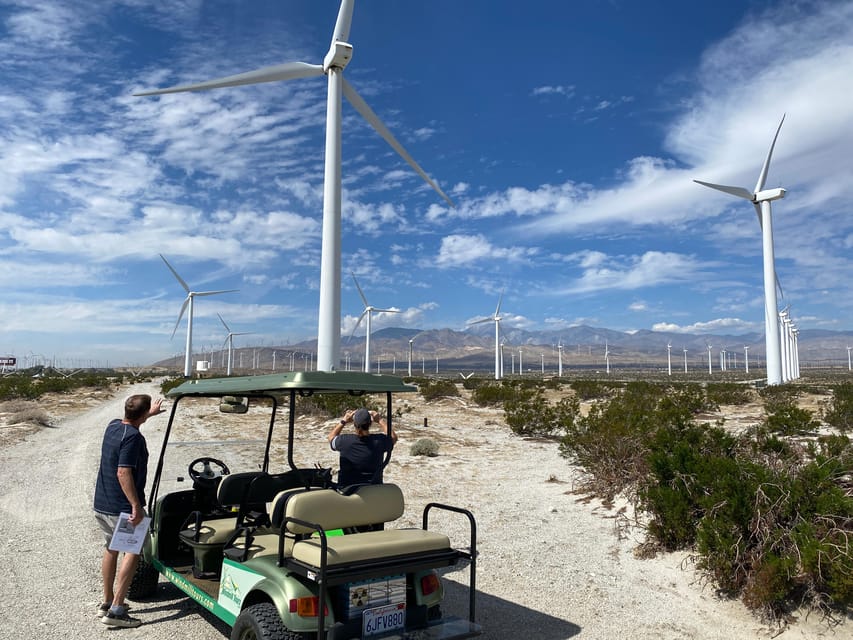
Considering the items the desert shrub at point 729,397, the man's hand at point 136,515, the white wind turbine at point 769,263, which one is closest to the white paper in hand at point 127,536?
the man's hand at point 136,515

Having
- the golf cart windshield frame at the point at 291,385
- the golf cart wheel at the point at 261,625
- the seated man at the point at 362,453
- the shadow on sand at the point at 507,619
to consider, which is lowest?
the shadow on sand at the point at 507,619

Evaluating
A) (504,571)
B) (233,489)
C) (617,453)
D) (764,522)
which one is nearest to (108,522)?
(233,489)

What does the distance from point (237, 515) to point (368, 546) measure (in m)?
1.94

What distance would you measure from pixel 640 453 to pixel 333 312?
10444 millimetres

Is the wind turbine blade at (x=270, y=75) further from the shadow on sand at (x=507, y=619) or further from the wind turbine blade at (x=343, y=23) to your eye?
the shadow on sand at (x=507, y=619)

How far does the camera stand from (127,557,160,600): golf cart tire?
6297 mm

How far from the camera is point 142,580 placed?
6305 mm

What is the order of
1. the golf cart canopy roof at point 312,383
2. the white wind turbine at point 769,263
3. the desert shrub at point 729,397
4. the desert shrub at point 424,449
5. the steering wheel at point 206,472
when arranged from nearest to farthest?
the golf cart canopy roof at point 312,383 < the steering wheel at point 206,472 < the desert shrub at point 424,449 < the desert shrub at point 729,397 < the white wind turbine at point 769,263

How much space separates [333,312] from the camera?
1838 centimetres

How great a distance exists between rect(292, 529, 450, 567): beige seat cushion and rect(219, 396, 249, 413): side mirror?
2.46m

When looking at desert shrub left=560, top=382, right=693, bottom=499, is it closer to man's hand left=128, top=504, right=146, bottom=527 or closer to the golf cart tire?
the golf cart tire

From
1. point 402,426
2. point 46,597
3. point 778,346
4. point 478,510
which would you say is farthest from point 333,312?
point 778,346

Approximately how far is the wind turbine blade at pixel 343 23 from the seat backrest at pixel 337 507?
65.8 feet

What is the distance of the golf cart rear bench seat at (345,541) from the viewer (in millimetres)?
4133
